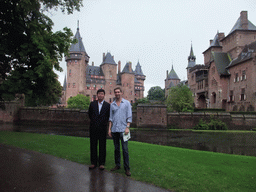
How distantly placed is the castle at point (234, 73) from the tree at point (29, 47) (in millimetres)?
30745

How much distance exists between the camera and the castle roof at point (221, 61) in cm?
3750

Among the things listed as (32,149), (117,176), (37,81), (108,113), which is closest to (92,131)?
(108,113)

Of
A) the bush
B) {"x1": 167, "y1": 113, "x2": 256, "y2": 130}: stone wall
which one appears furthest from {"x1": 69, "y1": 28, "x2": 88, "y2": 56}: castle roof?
the bush

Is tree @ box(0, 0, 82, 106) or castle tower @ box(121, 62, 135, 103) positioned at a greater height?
castle tower @ box(121, 62, 135, 103)

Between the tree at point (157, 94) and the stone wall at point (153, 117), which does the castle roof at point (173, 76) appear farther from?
the stone wall at point (153, 117)

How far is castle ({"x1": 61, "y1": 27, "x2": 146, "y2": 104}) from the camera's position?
58.6 m

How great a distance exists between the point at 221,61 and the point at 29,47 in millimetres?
38229

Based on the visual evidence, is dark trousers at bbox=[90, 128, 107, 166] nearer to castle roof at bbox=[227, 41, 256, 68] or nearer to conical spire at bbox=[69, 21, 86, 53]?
castle roof at bbox=[227, 41, 256, 68]

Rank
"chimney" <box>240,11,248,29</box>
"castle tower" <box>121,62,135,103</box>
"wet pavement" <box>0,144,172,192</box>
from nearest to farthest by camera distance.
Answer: "wet pavement" <box>0,144,172,192</box>, "chimney" <box>240,11,248,29</box>, "castle tower" <box>121,62,135,103</box>

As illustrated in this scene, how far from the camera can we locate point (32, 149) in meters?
7.24

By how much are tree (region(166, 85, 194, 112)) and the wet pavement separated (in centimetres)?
2709

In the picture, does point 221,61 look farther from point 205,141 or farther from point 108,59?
point 108,59

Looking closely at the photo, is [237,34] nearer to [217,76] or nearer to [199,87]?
[217,76]

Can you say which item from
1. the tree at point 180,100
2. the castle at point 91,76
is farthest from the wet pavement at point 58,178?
the castle at point 91,76
